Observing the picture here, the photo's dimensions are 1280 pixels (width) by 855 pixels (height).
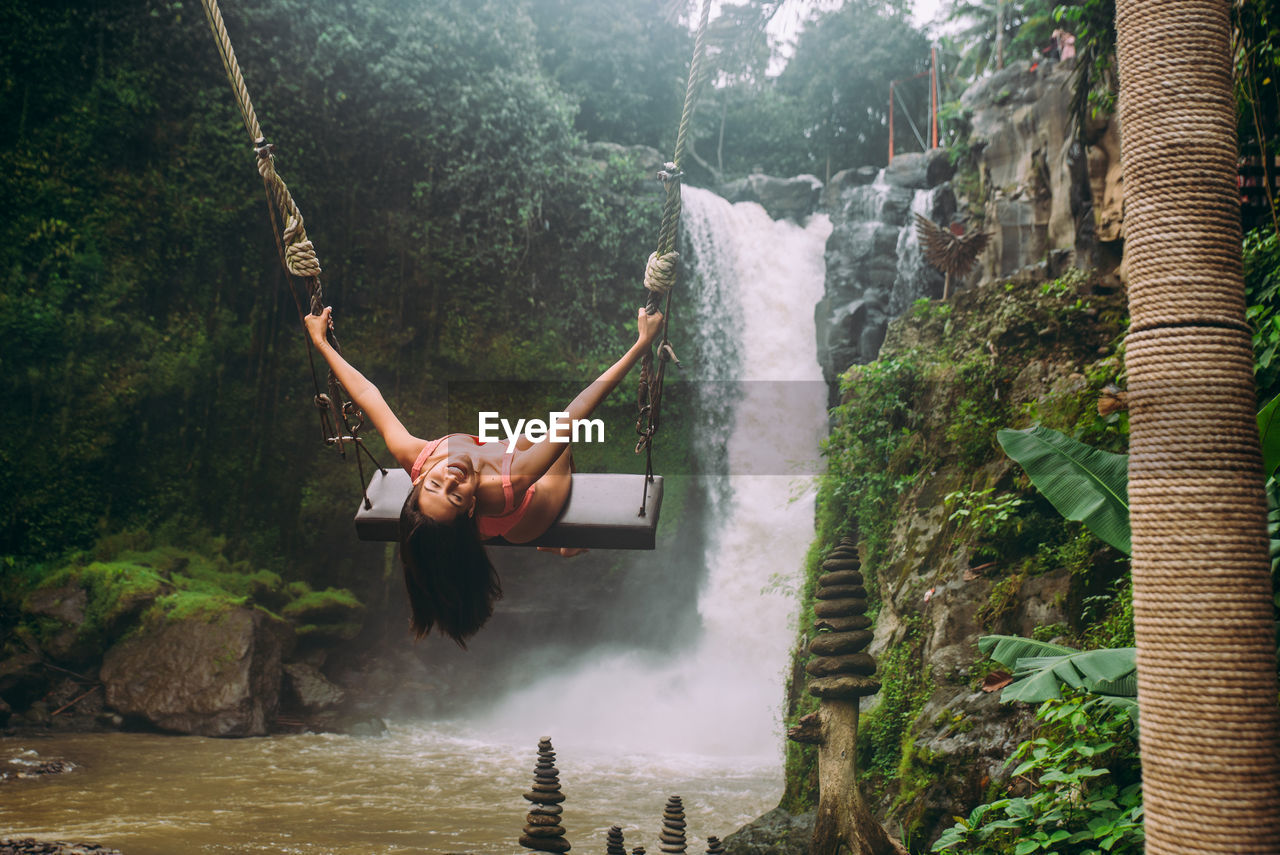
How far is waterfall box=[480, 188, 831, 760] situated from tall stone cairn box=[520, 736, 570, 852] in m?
5.62

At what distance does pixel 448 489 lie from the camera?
A: 252 cm

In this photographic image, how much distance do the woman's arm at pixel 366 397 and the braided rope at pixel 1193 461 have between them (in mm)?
1961

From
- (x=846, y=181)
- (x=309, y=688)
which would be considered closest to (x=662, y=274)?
(x=309, y=688)

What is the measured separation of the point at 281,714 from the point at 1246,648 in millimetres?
9529

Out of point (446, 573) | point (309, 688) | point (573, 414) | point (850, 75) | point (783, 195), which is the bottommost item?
point (309, 688)

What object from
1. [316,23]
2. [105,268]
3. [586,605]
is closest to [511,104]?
[316,23]

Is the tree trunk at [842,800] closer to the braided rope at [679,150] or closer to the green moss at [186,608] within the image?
the braided rope at [679,150]

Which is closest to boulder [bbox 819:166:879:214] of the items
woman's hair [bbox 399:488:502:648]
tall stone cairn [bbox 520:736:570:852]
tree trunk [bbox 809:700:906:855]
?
tree trunk [bbox 809:700:906:855]

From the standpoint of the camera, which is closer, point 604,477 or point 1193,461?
point 1193,461

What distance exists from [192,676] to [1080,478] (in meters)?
8.64

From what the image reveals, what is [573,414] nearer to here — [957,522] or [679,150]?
[679,150]

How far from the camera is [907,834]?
4027mm

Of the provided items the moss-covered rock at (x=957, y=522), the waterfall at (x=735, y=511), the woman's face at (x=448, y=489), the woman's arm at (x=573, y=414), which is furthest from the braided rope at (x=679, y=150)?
the waterfall at (x=735, y=511)

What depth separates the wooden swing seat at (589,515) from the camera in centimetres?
269
